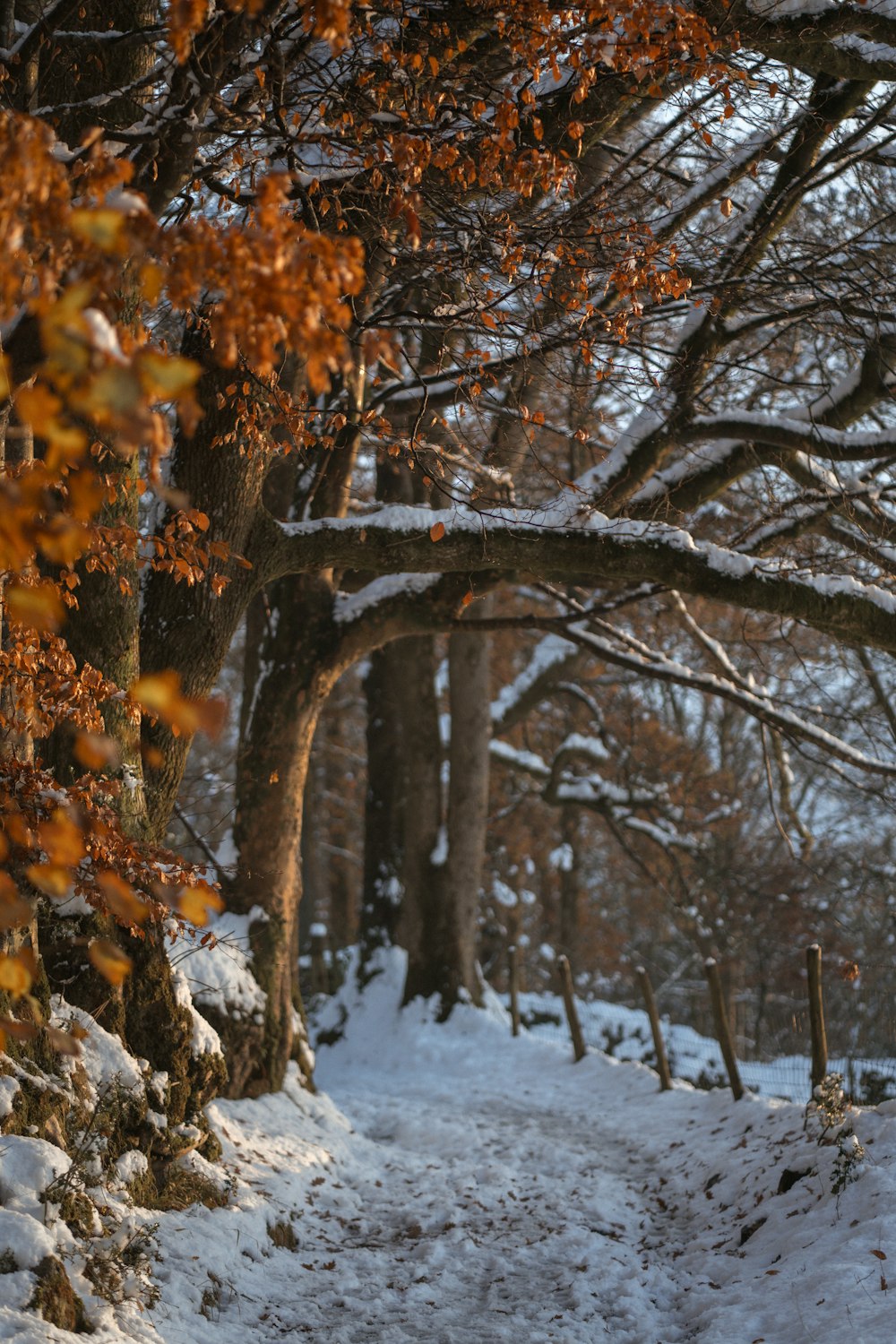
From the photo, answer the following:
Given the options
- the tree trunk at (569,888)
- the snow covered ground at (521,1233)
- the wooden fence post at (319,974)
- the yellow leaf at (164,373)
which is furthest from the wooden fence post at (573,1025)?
the yellow leaf at (164,373)

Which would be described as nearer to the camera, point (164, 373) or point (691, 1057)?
point (164, 373)

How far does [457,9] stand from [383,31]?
49 cm

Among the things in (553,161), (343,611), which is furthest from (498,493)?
(553,161)

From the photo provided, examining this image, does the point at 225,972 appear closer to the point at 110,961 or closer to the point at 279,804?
the point at 279,804

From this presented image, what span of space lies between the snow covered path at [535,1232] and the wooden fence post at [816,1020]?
0.40m

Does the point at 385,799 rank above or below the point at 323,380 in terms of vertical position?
below

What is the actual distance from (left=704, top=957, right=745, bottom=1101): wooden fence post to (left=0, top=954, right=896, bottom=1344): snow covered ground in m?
0.17

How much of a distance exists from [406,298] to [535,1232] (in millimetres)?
6213

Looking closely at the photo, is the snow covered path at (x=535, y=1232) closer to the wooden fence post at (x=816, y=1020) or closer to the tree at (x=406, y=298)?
the wooden fence post at (x=816, y=1020)

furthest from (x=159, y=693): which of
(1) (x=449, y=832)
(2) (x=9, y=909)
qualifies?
(1) (x=449, y=832)

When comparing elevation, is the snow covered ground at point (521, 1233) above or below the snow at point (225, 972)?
below

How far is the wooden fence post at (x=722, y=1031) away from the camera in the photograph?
322 inches

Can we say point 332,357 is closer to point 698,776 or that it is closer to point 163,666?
point 163,666

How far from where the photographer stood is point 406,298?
24.8 ft
